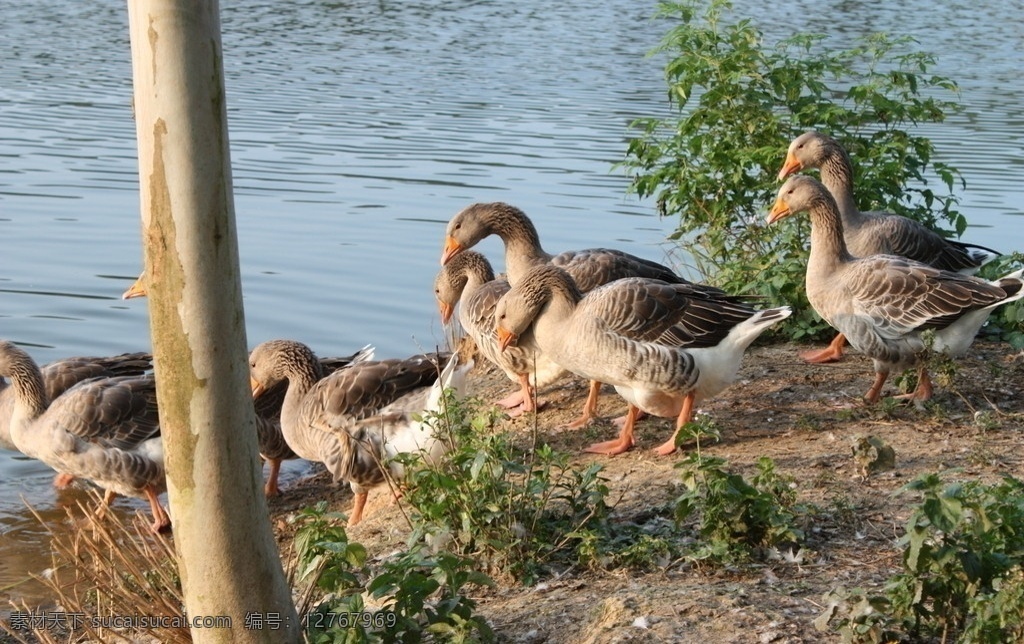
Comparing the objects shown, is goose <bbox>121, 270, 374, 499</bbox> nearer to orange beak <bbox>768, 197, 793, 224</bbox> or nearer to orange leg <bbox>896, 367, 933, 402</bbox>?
orange beak <bbox>768, 197, 793, 224</bbox>

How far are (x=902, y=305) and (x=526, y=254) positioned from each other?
8.40 feet

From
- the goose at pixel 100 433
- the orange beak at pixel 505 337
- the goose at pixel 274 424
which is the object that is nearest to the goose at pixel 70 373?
the goose at pixel 100 433

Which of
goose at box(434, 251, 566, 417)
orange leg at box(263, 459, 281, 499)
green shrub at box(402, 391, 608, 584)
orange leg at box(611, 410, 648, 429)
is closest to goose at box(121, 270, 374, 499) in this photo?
orange leg at box(263, 459, 281, 499)

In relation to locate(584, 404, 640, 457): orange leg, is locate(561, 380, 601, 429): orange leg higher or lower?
lower

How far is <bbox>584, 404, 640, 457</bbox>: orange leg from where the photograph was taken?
7.23m

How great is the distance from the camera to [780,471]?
6465mm

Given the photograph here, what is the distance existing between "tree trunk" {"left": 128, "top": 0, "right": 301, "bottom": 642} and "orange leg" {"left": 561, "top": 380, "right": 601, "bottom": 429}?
387cm

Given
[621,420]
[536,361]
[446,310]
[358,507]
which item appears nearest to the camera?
[358,507]

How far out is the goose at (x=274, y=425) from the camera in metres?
8.15

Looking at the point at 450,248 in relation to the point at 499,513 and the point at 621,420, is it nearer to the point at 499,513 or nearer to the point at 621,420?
the point at 621,420

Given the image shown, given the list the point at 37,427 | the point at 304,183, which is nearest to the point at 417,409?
the point at 37,427

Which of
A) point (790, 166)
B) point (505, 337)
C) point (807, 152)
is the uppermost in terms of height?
point (807, 152)

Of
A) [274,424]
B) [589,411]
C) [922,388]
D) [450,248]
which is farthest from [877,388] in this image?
[274,424]

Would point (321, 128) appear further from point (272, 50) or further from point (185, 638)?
point (185, 638)
